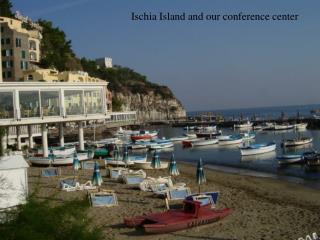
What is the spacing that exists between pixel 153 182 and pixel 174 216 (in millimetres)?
9364

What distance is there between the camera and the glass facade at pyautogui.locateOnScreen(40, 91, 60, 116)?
4184cm

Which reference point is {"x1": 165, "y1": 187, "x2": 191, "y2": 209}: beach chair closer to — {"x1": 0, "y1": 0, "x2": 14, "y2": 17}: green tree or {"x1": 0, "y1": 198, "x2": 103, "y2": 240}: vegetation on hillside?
{"x1": 0, "y1": 198, "x2": 103, "y2": 240}: vegetation on hillside

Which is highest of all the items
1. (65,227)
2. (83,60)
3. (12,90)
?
(83,60)

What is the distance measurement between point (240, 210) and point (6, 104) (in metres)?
23.9

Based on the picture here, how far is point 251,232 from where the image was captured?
1880 cm

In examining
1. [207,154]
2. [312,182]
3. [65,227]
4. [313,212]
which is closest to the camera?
[65,227]

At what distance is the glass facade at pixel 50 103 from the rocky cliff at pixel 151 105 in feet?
416

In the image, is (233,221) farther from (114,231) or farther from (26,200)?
(26,200)

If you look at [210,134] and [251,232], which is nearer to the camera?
[251,232]

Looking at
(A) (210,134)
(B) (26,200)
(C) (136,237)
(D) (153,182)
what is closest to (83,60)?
(A) (210,134)

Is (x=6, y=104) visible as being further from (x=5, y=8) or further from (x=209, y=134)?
(x=5, y=8)

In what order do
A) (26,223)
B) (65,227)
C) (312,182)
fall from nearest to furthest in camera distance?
1. (26,223)
2. (65,227)
3. (312,182)

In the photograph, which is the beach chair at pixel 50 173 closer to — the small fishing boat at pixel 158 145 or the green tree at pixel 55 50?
the small fishing boat at pixel 158 145

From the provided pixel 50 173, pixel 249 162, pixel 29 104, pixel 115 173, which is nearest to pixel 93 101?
pixel 29 104
